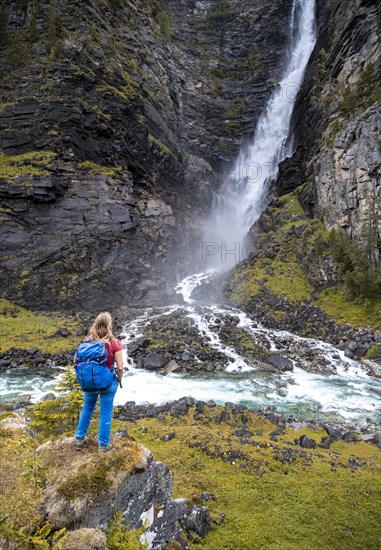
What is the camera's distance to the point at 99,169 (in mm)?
35844

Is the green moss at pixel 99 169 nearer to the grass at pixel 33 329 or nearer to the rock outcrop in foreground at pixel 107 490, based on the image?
the grass at pixel 33 329

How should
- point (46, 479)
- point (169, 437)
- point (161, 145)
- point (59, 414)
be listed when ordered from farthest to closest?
1. point (161, 145)
2. point (169, 437)
3. point (59, 414)
4. point (46, 479)

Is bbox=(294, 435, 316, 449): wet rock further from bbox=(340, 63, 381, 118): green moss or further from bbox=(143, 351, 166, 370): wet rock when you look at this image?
bbox=(340, 63, 381, 118): green moss

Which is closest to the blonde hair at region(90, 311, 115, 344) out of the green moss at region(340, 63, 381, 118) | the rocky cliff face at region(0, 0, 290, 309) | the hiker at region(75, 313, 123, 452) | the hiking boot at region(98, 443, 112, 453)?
the hiker at region(75, 313, 123, 452)

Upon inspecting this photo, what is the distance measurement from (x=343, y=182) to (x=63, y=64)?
3598 cm

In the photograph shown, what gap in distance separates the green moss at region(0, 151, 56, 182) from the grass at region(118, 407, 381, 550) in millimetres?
31306

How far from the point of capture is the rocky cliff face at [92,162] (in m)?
31.4

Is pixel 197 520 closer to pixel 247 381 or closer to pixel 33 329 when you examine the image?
pixel 247 381

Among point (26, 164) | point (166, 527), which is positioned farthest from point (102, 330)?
point (26, 164)

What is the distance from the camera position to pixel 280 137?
177 ft

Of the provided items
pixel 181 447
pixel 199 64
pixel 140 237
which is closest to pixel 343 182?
→ pixel 140 237

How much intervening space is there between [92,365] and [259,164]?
5754cm

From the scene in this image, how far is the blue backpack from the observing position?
4.32 metres

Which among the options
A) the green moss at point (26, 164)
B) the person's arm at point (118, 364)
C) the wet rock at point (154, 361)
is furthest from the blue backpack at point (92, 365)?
the green moss at point (26, 164)
